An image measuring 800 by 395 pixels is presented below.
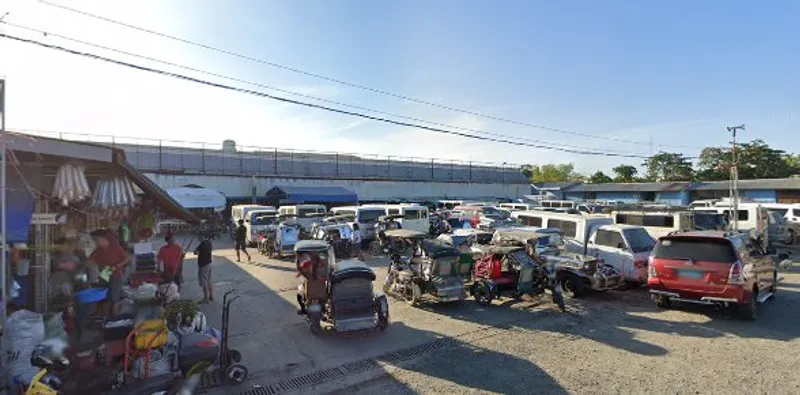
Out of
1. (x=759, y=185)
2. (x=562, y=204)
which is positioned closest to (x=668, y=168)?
(x=759, y=185)

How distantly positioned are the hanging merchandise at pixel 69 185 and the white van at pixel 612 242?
11.7 m

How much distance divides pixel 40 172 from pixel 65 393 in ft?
14.0

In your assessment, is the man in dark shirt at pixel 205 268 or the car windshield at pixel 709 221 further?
the car windshield at pixel 709 221

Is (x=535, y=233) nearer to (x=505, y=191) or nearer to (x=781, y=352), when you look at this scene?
(x=781, y=352)

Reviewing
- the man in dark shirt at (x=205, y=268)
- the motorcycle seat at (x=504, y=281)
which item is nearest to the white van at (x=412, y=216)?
the motorcycle seat at (x=504, y=281)

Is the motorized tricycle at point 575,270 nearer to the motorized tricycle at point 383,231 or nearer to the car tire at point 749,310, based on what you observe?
the car tire at point 749,310

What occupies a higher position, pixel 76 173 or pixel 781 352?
pixel 76 173

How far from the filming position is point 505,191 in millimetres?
54219

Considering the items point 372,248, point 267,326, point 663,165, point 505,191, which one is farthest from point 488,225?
point 663,165

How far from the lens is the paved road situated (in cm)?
573

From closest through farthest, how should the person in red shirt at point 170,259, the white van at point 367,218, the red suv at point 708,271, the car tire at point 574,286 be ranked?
the red suv at point 708,271 < the person in red shirt at point 170,259 < the car tire at point 574,286 < the white van at point 367,218

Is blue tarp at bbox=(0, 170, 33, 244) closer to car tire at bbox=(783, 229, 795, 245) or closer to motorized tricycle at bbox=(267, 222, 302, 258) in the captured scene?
motorized tricycle at bbox=(267, 222, 302, 258)

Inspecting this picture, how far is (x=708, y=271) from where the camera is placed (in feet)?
27.5

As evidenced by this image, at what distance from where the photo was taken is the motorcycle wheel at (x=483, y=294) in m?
9.85
